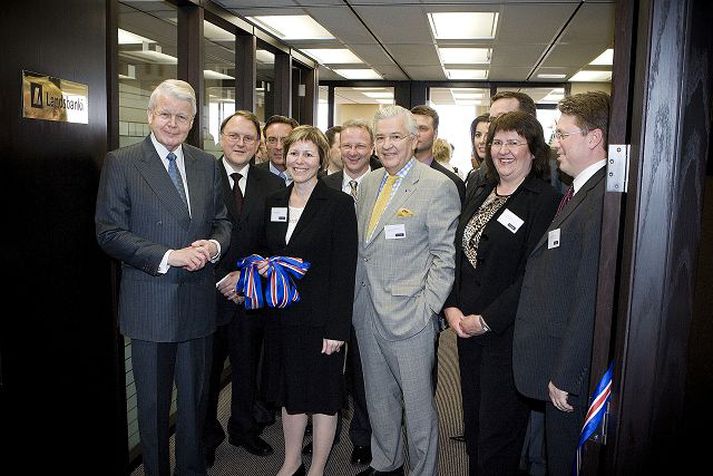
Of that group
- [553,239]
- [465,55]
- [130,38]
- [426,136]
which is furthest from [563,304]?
[465,55]

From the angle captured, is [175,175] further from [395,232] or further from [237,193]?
[395,232]

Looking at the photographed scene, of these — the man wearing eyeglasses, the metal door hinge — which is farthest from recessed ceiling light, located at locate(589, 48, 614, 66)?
the metal door hinge

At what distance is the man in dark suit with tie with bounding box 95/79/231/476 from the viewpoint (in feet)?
7.48

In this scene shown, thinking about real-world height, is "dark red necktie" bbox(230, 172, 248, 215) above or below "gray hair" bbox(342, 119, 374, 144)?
below

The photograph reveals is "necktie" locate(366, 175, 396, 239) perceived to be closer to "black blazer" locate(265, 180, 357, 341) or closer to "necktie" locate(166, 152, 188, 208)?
"black blazer" locate(265, 180, 357, 341)

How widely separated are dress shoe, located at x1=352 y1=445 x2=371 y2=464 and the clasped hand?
4.52 feet

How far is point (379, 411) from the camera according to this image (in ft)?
8.96

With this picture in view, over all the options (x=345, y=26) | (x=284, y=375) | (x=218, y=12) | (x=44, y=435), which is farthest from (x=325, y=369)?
(x=345, y=26)

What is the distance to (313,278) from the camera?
2.55m

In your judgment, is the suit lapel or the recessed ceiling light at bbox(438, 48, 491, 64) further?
the recessed ceiling light at bbox(438, 48, 491, 64)

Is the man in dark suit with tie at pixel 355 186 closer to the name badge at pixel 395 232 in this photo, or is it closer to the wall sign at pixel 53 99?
Result: the name badge at pixel 395 232

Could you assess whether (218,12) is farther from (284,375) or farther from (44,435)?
(44,435)

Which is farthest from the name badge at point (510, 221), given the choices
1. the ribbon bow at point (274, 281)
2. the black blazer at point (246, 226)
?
the black blazer at point (246, 226)

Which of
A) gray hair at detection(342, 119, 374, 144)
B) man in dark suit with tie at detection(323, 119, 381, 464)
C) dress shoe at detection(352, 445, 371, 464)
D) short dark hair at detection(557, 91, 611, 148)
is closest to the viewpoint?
short dark hair at detection(557, 91, 611, 148)
